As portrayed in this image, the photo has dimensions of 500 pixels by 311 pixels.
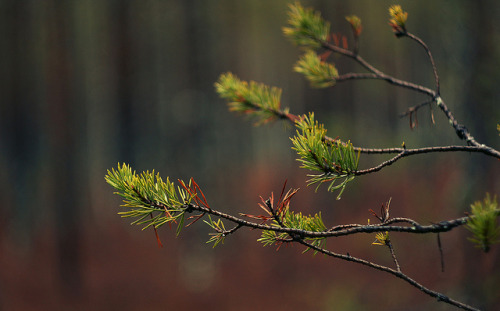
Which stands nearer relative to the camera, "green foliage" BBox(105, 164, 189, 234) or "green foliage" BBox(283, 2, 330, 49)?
"green foliage" BBox(105, 164, 189, 234)

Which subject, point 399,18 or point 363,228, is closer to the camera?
point 363,228

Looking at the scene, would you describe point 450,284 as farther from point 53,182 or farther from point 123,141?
point 53,182

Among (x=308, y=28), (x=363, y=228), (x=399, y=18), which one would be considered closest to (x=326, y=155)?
(x=363, y=228)

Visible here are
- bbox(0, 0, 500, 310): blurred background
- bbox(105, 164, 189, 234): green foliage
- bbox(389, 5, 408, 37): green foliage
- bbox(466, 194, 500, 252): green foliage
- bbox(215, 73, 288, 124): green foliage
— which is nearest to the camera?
bbox(466, 194, 500, 252): green foliage

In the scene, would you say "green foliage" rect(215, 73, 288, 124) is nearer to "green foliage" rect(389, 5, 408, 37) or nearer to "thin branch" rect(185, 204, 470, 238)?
"green foliage" rect(389, 5, 408, 37)

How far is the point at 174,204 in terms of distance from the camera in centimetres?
52

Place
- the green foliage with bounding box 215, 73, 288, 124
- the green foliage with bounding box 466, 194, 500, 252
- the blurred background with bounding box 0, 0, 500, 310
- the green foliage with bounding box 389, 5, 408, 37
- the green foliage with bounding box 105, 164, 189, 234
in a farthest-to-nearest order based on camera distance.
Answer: the blurred background with bounding box 0, 0, 500, 310 → the green foliage with bounding box 215, 73, 288, 124 → the green foliage with bounding box 389, 5, 408, 37 → the green foliage with bounding box 105, 164, 189, 234 → the green foliage with bounding box 466, 194, 500, 252

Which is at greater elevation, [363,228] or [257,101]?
[257,101]

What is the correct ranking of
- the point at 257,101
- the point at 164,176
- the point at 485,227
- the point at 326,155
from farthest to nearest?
the point at 164,176 → the point at 257,101 → the point at 326,155 → the point at 485,227

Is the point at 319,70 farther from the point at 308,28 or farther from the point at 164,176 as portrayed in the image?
the point at 164,176

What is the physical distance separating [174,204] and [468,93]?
1456mm

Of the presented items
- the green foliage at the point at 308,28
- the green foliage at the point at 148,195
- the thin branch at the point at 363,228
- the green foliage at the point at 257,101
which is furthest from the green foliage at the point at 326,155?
the green foliage at the point at 308,28

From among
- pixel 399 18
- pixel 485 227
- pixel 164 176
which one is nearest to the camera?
pixel 485 227

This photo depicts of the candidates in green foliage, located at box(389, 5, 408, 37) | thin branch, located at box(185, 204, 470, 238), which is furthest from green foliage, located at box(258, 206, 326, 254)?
green foliage, located at box(389, 5, 408, 37)
